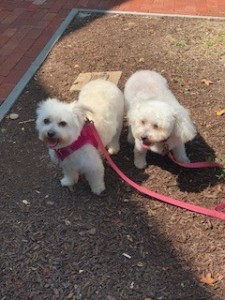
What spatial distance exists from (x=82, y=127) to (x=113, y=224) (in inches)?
29.3

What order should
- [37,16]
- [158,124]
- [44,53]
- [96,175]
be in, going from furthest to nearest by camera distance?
[37,16] < [44,53] < [96,175] < [158,124]

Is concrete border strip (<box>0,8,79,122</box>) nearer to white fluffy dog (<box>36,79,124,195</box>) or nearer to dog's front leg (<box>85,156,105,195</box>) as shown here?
white fluffy dog (<box>36,79,124,195</box>)

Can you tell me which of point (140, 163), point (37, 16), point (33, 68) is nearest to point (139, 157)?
point (140, 163)

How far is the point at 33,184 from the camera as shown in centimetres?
369

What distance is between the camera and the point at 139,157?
147 inches

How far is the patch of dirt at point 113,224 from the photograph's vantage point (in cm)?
285

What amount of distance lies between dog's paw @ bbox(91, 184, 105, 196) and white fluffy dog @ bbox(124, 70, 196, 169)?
0.45 m

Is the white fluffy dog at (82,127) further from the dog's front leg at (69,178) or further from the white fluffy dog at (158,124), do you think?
the white fluffy dog at (158,124)

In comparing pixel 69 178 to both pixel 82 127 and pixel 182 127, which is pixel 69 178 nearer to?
pixel 82 127

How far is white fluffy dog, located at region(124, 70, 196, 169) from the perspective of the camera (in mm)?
3271

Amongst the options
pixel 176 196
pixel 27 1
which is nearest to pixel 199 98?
pixel 176 196

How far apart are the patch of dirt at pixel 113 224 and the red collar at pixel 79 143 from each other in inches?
16.3

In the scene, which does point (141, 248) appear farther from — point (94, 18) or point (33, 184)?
point (94, 18)

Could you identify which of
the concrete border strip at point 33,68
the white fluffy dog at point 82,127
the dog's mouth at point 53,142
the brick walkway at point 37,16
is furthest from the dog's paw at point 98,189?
the brick walkway at point 37,16
